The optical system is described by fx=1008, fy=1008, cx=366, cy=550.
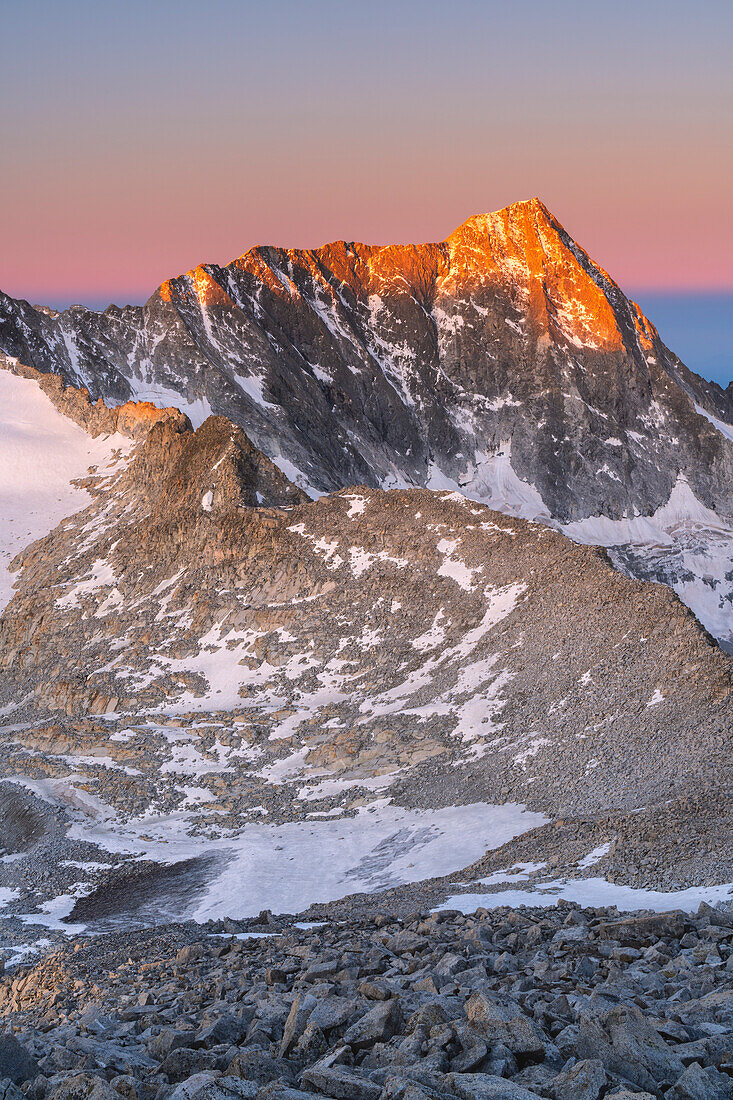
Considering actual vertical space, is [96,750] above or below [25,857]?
above

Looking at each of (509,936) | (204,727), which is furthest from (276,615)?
(509,936)

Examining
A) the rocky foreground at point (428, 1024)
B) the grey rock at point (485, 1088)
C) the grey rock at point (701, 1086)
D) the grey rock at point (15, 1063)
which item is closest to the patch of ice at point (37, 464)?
the rocky foreground at point (428, 1024)

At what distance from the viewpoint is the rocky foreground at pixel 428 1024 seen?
8.60 m

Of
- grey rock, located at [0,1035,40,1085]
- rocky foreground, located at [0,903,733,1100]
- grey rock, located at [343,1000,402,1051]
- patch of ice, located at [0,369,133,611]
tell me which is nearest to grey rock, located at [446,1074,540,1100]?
rocky foreground, located at [0,903,733,1100]

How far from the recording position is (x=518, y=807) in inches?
1601

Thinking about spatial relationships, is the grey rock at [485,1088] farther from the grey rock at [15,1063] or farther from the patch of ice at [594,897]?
the patch of ice at [594,897]

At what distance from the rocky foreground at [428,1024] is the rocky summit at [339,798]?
46 millimetres

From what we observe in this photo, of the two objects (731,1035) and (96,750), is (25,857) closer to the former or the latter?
(96,750)

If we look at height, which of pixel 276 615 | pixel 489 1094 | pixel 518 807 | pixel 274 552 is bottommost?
pixel 518 807

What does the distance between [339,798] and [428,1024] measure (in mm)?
37773

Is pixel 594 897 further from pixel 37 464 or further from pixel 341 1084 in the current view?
pixel 37 464

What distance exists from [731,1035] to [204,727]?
48476 mm

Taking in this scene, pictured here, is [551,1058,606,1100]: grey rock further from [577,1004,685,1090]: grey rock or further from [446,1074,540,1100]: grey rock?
[577,1004,685,1090]: grey rock

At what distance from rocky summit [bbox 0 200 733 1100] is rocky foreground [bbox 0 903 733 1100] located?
0.05m
